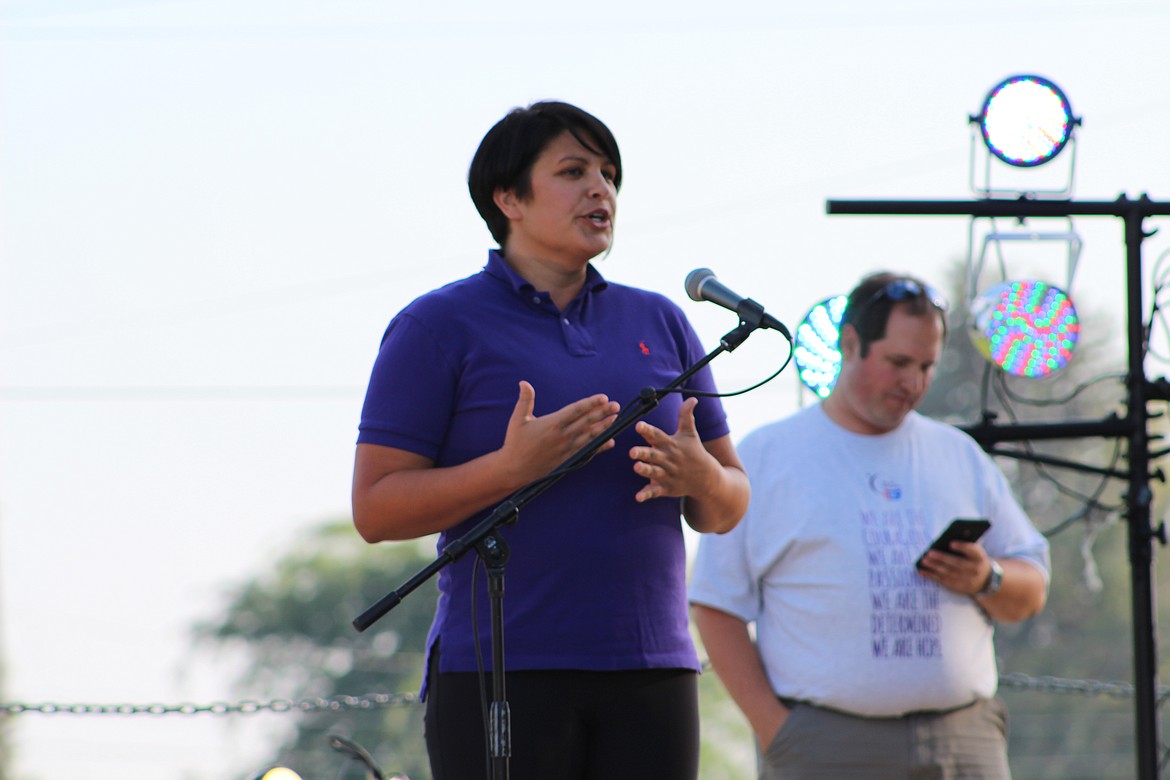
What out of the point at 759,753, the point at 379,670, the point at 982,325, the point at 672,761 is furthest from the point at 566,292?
the point at 379,670

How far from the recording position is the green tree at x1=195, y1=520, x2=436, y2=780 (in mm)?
27375

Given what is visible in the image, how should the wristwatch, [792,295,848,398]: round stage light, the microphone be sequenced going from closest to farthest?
1. the microphone
2. the wristwatch
3. [792,295,848,398]: round stage light

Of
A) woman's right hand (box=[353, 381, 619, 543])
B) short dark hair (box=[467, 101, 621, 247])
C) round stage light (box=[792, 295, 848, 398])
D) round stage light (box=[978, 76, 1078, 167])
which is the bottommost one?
woman's right hand (box=[353, 381, 619, 543])

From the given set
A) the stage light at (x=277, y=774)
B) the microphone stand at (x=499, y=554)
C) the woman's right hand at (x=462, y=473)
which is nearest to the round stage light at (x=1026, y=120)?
the microphone stand at (x=499, y=554)

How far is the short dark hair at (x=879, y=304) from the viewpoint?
3369 millimetres

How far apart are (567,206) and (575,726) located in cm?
77

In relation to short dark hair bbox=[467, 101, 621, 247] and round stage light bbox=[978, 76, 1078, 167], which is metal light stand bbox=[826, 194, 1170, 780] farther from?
short dark hair bbox=[467, 101, 621, 247]

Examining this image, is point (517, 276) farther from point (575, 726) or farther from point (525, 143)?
point (575, 726)

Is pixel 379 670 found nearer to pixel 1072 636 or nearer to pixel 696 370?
pixel 1072 636

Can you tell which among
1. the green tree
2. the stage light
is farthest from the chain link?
the green tree

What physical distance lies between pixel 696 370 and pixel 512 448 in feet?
1.01

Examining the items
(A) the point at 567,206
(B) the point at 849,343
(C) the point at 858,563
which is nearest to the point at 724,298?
(A) the point at 567,206

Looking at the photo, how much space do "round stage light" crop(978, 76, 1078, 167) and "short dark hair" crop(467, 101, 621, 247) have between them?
5.42ft

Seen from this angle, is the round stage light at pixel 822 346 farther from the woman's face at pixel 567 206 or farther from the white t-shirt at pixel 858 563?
the woman's face at pixel 567 206
